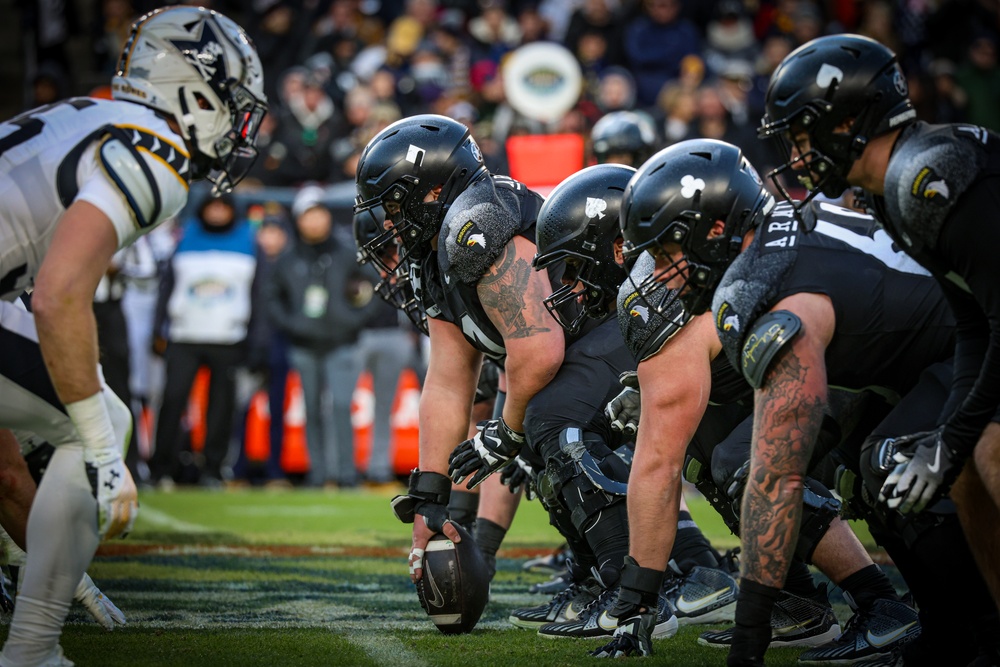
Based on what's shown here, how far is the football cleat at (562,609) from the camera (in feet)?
15.5

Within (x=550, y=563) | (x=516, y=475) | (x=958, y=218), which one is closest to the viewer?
(x=958, y=218)

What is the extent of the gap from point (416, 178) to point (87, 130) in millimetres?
1344

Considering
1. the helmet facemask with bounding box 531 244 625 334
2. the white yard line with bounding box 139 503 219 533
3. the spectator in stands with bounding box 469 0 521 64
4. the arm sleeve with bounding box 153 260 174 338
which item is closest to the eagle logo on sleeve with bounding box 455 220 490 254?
the helmet facemask with bounding box 531 244 625 334

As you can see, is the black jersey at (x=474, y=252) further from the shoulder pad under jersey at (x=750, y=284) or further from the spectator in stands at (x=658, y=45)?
the spectator in stands at (x=658, y=45)

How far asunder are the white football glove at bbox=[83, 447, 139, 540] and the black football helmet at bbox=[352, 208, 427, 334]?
1557 mm

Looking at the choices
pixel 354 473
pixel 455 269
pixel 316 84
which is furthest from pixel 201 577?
pixel 316 84

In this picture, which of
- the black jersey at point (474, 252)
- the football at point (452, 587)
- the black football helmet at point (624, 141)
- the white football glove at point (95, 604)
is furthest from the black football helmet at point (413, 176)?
the black football helmet at point (624, 141)

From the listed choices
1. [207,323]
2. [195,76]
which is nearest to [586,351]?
[195,76]

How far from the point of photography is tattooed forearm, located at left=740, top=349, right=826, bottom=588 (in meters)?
3.29

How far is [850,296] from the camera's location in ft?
11.5

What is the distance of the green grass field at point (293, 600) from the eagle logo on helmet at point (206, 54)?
1.88m

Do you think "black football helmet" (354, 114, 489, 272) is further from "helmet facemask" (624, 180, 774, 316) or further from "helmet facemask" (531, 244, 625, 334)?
"helmet facemask" (624, 180, 774, 316)

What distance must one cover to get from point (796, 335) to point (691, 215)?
605 millimetres

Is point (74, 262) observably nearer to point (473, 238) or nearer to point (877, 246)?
point (473, 238)
